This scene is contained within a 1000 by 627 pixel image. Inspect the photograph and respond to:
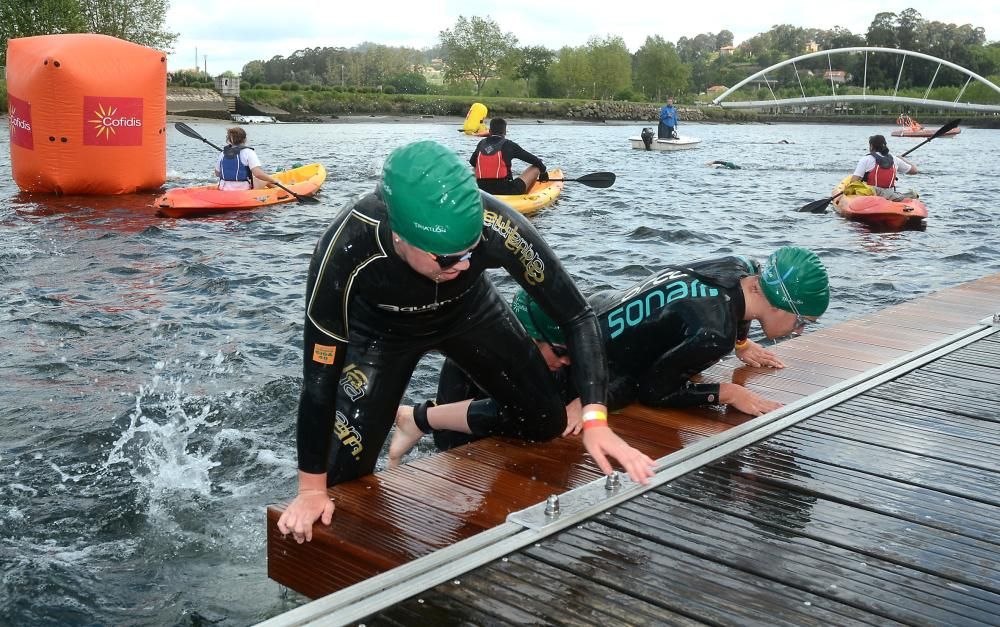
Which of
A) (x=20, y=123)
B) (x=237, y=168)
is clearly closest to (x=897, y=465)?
(x=237, y=168)

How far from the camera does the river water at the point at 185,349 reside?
407cm

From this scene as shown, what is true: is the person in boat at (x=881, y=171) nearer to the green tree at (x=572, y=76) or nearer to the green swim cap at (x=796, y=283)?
the green swim cap at (x=796, y=283)

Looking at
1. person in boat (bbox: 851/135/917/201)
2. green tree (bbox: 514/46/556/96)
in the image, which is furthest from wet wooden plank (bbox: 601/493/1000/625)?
green tree (bbox: 514/46/556/96)

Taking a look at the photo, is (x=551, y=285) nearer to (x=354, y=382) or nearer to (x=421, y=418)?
(x=354, y=382)

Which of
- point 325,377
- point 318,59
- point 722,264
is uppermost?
point 318,59

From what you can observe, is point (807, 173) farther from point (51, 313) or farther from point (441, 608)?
point (441, 608)

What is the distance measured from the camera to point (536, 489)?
3680 mm

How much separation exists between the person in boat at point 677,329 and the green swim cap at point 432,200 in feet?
4.30

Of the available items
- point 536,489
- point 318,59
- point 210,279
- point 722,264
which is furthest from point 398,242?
point 318,59

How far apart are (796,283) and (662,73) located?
393ft

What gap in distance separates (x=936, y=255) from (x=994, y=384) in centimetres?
954

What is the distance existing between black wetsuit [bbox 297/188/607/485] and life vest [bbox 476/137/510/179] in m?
11.1

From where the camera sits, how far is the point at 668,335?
14.3ft

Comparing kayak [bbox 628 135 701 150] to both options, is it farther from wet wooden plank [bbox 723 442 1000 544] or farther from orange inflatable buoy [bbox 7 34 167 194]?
wet wooden plank [bbox 723 442 1000 544]
